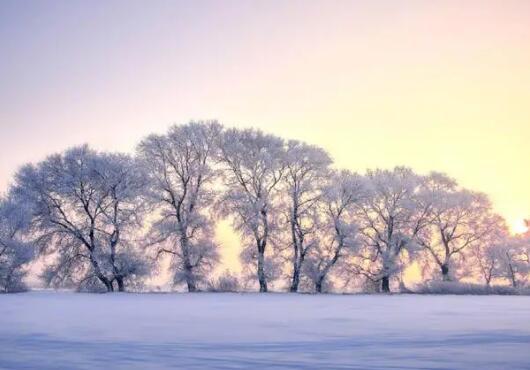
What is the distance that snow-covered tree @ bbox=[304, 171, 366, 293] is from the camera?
3103 centimetres

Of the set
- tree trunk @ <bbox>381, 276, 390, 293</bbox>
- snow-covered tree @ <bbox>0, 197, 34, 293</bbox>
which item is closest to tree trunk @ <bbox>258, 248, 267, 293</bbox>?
tree trunk @ <bbox>381, 276, 390, 293</bbox>

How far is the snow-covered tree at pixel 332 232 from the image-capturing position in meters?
31.0

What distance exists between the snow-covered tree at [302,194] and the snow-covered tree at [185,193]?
5.22 m

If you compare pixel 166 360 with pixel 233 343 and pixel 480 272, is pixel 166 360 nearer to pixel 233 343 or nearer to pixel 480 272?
pixel 233 343

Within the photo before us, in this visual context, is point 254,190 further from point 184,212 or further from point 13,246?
point 13,246

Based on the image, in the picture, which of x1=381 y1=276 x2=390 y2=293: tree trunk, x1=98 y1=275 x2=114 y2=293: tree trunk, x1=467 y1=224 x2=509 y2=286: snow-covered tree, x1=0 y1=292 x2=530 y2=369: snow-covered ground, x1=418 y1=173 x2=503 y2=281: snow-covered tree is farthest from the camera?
x1=467 y1=224 x2=509 y2=286: snow-covered tree

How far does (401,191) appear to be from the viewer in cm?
3625

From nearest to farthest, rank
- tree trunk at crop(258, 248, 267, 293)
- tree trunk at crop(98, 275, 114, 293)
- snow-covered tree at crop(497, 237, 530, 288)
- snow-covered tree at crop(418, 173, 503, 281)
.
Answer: tree trunk at crop(258, 248, 267, 293) < tree trunk at crop(98, 275, 114, 293) < snow-covered tree at crop(418, 173, 503, 281) < snow-covered tree at crop(497, 237, 530, 288)

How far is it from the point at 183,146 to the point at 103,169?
18.0 feet

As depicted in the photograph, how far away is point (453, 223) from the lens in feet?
127

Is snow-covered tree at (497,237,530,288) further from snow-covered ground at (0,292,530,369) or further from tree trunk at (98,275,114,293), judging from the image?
snow-covered ground at (0,292,530,369)

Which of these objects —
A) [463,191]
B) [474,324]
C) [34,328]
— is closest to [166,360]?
[34,328]

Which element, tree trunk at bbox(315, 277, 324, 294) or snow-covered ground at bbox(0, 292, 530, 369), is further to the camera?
tree trunk at bbox(315, 277, 324, 294)

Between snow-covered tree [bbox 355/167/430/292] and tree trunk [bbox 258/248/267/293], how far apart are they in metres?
7.69
